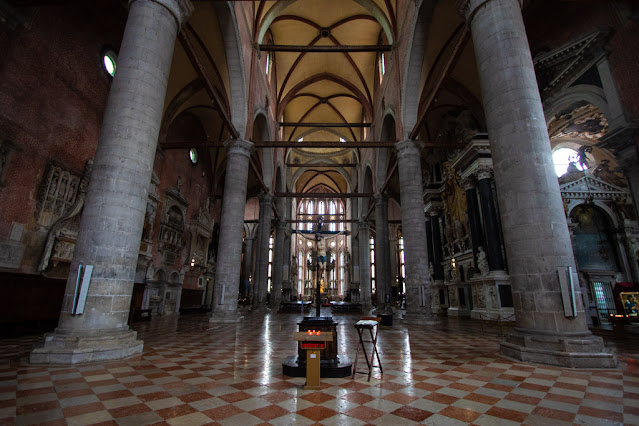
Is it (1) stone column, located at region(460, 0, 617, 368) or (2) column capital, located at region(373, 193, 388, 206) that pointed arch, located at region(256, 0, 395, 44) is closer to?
(2) column capital, located at region(373, 193, 388, 206)

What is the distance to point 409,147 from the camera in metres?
13.4

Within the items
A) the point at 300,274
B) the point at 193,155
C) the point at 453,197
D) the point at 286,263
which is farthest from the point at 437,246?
the point at 300,274

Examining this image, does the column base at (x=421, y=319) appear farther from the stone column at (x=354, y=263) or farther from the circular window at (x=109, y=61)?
the stone column at (x=354, y=263)

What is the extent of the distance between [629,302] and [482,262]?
5182 mm

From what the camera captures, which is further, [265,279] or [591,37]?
[265,279]

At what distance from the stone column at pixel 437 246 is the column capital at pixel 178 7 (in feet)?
57.1

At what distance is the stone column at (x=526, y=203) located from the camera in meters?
4.68

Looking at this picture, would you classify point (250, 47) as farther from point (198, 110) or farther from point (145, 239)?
point (145, 239)

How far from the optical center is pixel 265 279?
65.0 ft

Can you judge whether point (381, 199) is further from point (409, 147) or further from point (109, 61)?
point (109, 61)

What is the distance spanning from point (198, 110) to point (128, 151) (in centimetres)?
1470

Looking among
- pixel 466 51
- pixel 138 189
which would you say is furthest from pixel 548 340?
pixel 466 51

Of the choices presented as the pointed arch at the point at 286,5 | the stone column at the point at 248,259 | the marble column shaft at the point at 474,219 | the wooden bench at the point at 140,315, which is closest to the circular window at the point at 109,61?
the pointed arch at the point at 286,5

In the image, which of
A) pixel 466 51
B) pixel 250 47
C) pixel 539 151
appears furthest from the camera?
pixel 250 47
